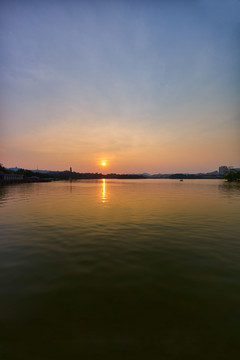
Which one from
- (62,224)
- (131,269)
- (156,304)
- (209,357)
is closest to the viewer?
(209,357)

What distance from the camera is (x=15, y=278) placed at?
25.2 feet

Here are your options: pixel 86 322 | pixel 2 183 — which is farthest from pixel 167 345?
pixel 2 183

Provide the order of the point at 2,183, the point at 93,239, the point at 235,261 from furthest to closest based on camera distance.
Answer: the point at 2,183
the point at 93,239
the point at 235,261

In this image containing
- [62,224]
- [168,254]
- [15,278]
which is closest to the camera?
[15,278]

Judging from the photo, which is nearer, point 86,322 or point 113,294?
point 86,322

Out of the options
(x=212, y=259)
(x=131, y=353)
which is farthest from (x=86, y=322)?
(x=212, y=259)

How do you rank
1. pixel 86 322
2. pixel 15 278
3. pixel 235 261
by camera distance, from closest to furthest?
pixel 86 322, pixel 15 278, pixel 235 261

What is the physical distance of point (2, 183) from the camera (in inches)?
3792

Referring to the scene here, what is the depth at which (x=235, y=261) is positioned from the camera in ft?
31.0

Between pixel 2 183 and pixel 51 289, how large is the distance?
353 feet

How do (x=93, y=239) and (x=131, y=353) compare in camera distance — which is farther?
(x=93, y=239)

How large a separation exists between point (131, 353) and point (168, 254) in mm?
6567

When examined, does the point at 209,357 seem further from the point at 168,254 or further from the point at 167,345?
the point at 168,254

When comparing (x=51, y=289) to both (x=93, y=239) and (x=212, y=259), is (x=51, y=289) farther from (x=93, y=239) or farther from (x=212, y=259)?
(x=212, y=259)
